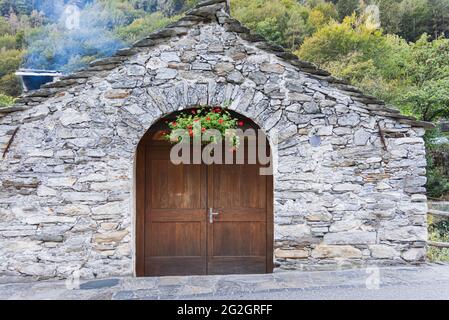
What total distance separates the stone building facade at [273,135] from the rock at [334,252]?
0.04 ft

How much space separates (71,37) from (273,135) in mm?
19569

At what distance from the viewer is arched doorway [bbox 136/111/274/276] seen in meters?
5.34

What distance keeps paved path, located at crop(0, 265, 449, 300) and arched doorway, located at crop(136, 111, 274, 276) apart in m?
0.67

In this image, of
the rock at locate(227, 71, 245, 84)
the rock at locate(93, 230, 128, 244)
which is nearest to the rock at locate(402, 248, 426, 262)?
the rock at locate(227, 71, 245, 84)

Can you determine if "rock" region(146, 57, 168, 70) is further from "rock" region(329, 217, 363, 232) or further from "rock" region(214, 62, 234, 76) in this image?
"rock" region(329, 217, 363, 232)

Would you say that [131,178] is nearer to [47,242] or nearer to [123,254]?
[123,254]

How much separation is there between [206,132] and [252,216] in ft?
5.13

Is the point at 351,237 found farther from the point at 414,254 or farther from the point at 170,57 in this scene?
the point at 170,57

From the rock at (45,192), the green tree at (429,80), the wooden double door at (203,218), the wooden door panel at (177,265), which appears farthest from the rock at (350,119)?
the green tree at (429,80)

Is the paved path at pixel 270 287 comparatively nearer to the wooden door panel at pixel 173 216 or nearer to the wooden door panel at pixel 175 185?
the wooden door panel at pixel 173 216

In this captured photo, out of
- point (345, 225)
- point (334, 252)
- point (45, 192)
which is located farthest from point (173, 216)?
point (345, 225)

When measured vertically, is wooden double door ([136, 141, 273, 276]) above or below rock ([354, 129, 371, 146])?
below

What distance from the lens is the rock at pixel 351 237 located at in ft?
15.6

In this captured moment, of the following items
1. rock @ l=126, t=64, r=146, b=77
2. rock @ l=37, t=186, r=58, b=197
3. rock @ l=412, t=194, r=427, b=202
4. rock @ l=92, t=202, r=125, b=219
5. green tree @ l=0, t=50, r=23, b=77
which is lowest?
rock @ l=92, t=202, r=125, b=219
